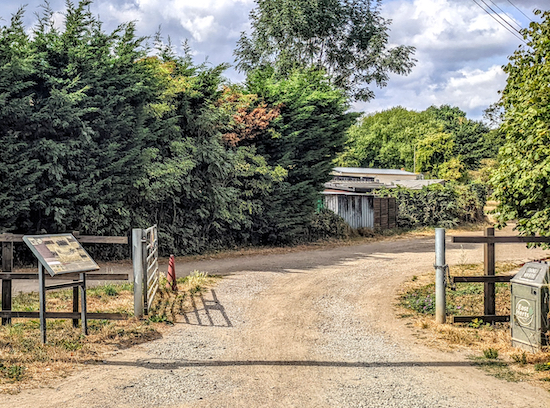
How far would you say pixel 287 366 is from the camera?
5.98m

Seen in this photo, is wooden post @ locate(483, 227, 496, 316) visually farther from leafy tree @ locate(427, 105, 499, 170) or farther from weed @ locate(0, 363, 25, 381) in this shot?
leafy tree @ locate(427, 105, 499, 170)

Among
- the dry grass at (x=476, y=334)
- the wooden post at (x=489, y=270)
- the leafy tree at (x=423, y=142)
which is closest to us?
the dry grass at (x=476, y=334)

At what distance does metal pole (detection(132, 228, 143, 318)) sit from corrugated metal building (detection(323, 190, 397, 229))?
Result: 16014 mm

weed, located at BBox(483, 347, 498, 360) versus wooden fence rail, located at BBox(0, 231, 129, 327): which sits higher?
wooden fence rail, located at BBox(0, 231, 129, 327)

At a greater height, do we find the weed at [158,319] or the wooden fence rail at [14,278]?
the wooden fence rail at [14,278]

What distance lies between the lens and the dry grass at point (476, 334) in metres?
5.78

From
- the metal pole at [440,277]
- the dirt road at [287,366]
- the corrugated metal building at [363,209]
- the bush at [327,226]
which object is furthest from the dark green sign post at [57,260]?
the corrugated metal building at [363,209]

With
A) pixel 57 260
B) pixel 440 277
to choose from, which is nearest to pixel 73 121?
pixel 57 260

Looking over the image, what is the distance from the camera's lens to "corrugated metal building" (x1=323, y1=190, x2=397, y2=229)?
24.2 meters

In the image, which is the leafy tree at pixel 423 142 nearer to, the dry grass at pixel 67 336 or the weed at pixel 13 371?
the dry grass at pixel 67 336

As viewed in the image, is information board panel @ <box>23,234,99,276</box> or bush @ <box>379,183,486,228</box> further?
bush @ <box>379,183,486,228</box>

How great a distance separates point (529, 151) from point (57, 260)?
6633 millimetres

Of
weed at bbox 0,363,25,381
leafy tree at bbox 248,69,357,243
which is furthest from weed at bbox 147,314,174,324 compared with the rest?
leafy tree at bbox 248,69,357,243

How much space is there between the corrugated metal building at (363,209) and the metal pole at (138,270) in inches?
630
